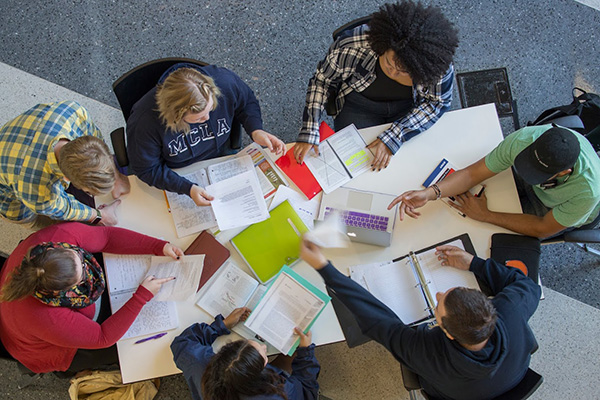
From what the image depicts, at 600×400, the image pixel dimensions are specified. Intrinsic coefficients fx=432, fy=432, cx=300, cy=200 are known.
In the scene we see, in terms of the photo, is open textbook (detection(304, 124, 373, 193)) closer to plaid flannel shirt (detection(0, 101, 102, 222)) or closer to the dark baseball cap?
the dark baseball cap

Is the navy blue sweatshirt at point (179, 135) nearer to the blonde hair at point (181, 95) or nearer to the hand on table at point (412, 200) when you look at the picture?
the blonde hair at point (181, 95)

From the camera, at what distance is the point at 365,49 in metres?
1.87

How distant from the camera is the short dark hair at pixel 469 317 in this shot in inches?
56.4

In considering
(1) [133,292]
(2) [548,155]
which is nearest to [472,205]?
(2) [548,155]

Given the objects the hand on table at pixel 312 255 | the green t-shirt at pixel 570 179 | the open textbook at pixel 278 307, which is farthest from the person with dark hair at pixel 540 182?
the open textbook at pixel 278 307

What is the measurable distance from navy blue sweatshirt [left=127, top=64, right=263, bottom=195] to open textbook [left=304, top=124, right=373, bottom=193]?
34 cm

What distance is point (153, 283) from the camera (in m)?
1.70

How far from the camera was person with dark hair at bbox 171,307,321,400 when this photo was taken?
4.84 feet

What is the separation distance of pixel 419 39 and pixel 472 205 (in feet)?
2.26

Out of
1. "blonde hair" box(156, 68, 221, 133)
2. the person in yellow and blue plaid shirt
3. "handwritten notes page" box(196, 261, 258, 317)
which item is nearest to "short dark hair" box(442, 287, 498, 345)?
"handwritten notes page" box(196, 261, 258, 317)

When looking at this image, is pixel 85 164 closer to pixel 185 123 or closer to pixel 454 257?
pixel 185 123

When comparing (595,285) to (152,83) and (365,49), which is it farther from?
(152,83)

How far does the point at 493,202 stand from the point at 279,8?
191 centimetres

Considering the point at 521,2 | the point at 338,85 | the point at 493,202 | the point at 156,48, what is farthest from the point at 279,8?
the point at 493,202
